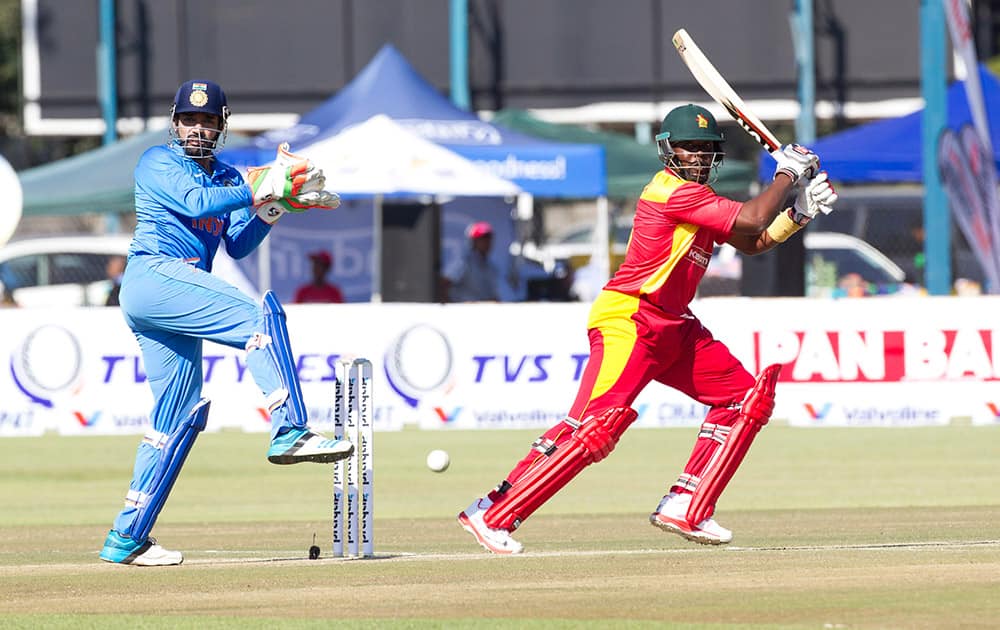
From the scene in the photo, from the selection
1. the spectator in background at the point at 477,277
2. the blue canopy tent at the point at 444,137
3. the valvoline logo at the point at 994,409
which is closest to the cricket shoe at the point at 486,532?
the valvoline logo at the point at 994,409

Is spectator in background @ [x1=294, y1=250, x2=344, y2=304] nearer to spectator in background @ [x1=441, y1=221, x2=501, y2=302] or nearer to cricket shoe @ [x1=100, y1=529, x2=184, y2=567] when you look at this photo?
spectator in background @ [x1=441, y1=221, x2=501, y2=302]

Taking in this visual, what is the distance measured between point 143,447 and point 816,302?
941cm

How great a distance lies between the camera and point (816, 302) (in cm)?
1677

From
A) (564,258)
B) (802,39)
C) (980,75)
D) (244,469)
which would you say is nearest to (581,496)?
(244,469)

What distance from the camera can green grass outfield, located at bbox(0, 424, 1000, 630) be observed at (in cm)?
675

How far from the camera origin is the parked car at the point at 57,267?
2541 cm

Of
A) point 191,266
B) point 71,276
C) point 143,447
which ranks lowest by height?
point 71,276

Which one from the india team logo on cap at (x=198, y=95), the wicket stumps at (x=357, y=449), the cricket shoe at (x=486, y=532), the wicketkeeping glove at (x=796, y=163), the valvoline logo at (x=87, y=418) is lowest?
the valvoline logo at (x=87, y=418)

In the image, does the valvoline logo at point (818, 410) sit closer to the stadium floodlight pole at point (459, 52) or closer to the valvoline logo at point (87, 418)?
the valvoline logo at point (87, 418)

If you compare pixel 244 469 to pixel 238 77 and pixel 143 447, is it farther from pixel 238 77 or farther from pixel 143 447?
pixel 238 77

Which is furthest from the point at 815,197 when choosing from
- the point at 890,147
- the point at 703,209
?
the point at 890,147

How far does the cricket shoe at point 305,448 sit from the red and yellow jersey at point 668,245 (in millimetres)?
1542

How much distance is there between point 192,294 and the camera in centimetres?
796

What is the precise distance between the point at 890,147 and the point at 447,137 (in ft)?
15.5
